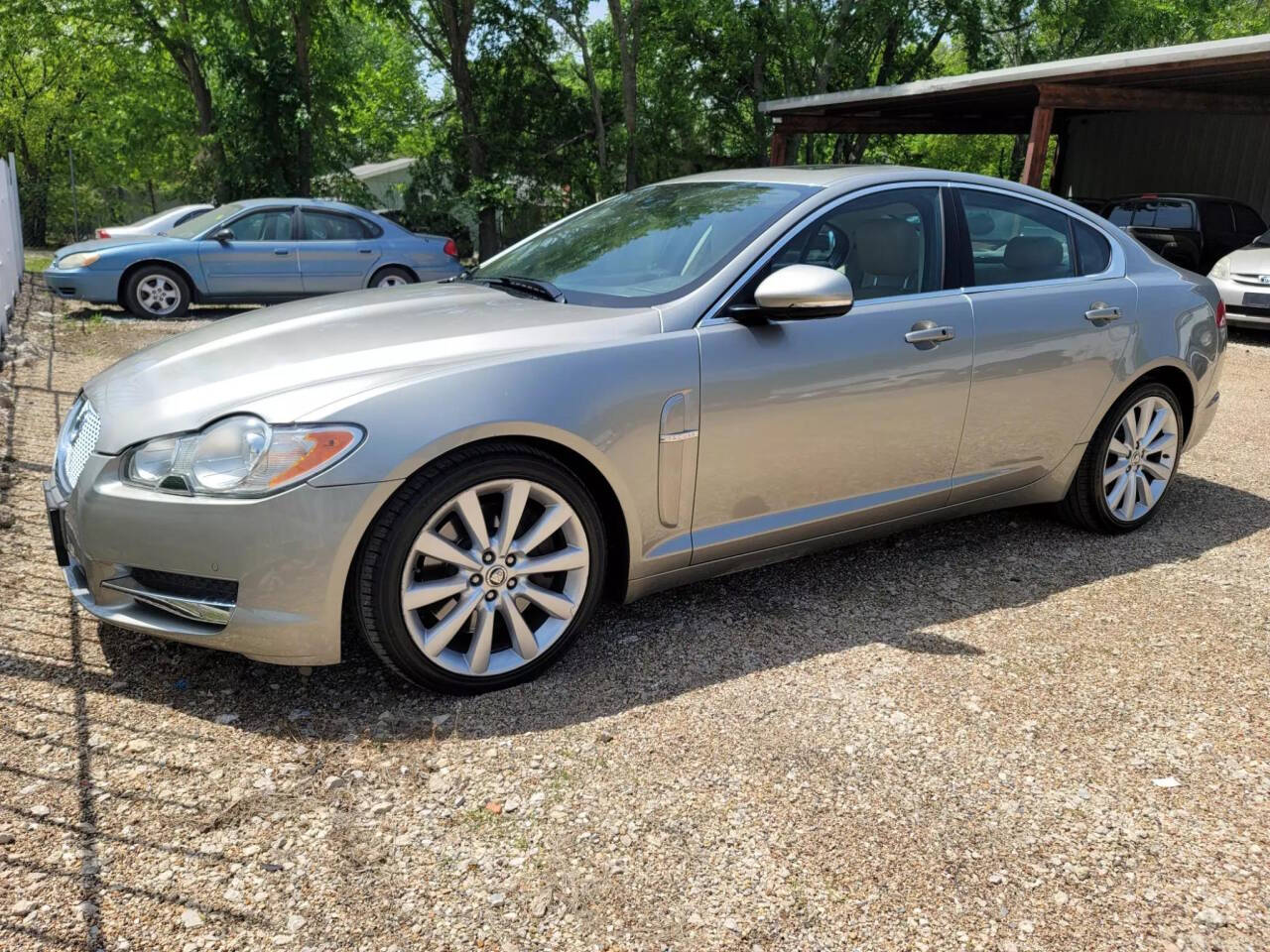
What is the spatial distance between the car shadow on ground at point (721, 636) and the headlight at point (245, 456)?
2.27 feet

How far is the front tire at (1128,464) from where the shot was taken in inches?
179

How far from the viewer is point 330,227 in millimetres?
12211

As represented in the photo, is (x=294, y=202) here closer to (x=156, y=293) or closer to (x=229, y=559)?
(x=156, y=293)

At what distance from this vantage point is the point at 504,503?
118 inches

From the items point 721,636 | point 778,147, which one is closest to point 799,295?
point 721,636

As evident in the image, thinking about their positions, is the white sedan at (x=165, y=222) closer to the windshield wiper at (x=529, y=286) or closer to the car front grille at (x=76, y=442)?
the windshield wiper at (x=529, y=286)

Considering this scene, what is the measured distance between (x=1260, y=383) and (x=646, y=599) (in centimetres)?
757

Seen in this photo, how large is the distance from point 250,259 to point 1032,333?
9.99 meters

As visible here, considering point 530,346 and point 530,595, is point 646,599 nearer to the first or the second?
point 530,595

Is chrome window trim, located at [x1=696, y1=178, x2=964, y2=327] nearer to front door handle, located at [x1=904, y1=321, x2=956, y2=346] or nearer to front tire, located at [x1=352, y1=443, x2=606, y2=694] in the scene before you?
front door handle, located at [x1=904, y1=321, x2=956, y2=346]

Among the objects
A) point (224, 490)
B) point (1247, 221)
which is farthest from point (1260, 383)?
point (224, 490)

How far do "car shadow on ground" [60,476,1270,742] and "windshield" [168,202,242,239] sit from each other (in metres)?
9.42

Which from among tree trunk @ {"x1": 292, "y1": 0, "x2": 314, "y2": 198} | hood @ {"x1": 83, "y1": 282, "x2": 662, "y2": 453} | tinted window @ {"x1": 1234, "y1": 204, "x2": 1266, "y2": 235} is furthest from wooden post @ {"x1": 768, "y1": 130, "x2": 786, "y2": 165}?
hood @ {"x1": 83, "y1": 282, "x2": 662, "y2": 453}

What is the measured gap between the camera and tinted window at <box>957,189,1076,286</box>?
4062mm
